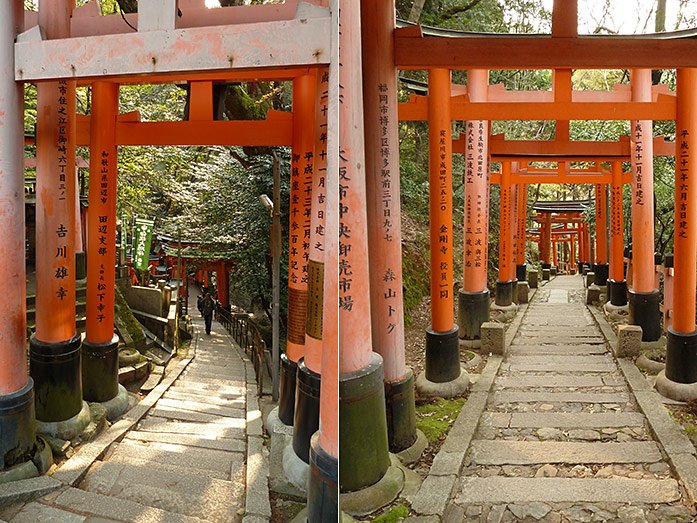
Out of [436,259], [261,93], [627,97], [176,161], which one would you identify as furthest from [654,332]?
[176,161]

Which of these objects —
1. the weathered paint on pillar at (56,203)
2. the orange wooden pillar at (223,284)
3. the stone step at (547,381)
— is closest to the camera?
the weathered paint on pillar at (56,203)

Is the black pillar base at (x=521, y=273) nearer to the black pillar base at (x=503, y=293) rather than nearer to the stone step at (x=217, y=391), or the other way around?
the black pillar base at (x=503, y=293)

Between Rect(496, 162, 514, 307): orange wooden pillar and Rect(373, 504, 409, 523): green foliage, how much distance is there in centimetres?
898

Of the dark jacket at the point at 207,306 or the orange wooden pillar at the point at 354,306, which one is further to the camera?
the dark jacket at the point at 207,306

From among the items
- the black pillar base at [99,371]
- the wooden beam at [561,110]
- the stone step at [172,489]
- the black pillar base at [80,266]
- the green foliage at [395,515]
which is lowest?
the green foliage at [395,515]

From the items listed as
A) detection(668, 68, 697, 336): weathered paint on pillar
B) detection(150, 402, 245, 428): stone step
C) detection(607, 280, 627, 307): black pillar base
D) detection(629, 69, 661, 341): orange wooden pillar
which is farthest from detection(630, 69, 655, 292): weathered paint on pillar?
detection(150, 402, 245, 428): stone step

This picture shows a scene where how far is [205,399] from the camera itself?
5.45m

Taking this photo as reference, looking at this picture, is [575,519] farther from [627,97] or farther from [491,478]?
[627,97]

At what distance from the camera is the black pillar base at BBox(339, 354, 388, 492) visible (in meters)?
3.06

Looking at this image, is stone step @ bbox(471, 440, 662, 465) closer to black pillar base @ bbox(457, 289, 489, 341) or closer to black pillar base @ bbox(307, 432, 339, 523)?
black pillar base @ bbox(307, 432, 339, 523)

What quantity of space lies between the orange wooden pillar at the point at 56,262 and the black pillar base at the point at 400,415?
7.14ft

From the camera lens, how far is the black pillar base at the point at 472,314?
806cm

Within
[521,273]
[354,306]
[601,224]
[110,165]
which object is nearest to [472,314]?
[110,165]

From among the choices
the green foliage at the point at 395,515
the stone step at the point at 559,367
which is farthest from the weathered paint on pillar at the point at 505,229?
the green foliage at the point at 395,515
